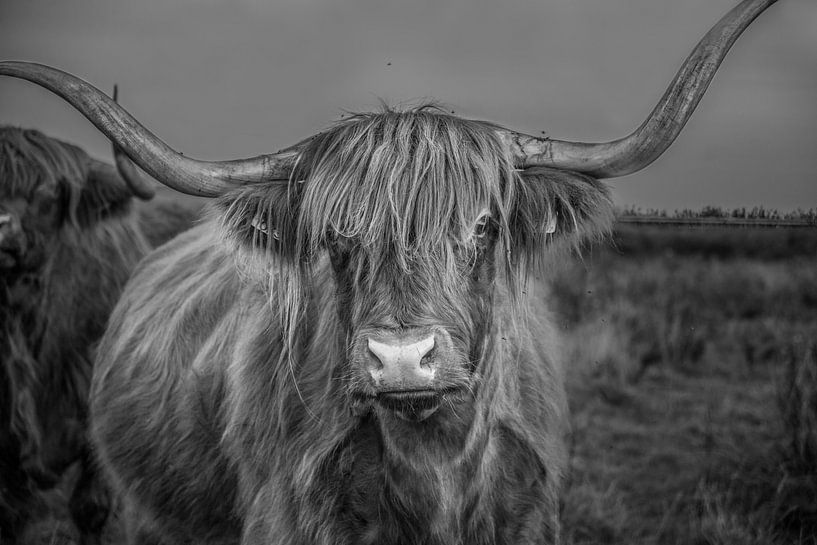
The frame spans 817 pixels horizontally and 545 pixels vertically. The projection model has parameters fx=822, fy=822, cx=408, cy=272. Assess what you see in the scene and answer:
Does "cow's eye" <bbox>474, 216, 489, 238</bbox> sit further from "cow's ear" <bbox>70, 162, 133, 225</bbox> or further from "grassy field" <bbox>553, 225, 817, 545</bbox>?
"cow's ear" <bbox>70, 162, 133, 225</bbox>

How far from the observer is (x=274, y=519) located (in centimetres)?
266

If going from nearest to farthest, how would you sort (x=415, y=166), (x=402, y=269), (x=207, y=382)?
(x=402, y=269) → (x=415, y=166) → (x=207, y=382)

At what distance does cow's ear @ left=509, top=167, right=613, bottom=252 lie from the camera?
2.55m

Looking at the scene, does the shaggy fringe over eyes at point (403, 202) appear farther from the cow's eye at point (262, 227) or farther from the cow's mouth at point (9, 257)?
the cow's mouth at point (9, 257)

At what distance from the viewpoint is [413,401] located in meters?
2.09

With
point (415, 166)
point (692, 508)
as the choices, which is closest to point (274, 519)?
point (415, 166)

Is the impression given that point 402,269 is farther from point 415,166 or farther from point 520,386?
point 520,386

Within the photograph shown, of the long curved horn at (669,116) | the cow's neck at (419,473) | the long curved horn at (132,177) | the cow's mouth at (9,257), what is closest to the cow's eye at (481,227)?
the long curved horn at (669,116)

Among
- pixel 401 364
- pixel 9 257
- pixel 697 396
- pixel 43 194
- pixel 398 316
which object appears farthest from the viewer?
pixel 697 396

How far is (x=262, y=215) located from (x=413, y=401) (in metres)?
0.87

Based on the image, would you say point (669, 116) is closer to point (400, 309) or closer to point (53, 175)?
point (400, 309)

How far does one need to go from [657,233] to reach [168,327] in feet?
36.2

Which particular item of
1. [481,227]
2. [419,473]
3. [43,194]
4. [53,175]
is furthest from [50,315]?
[481,227]

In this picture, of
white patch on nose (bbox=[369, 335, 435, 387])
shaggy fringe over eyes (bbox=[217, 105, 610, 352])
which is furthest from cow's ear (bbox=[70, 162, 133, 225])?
white patch on nose (bbox=[369, 335, 435, 387])
